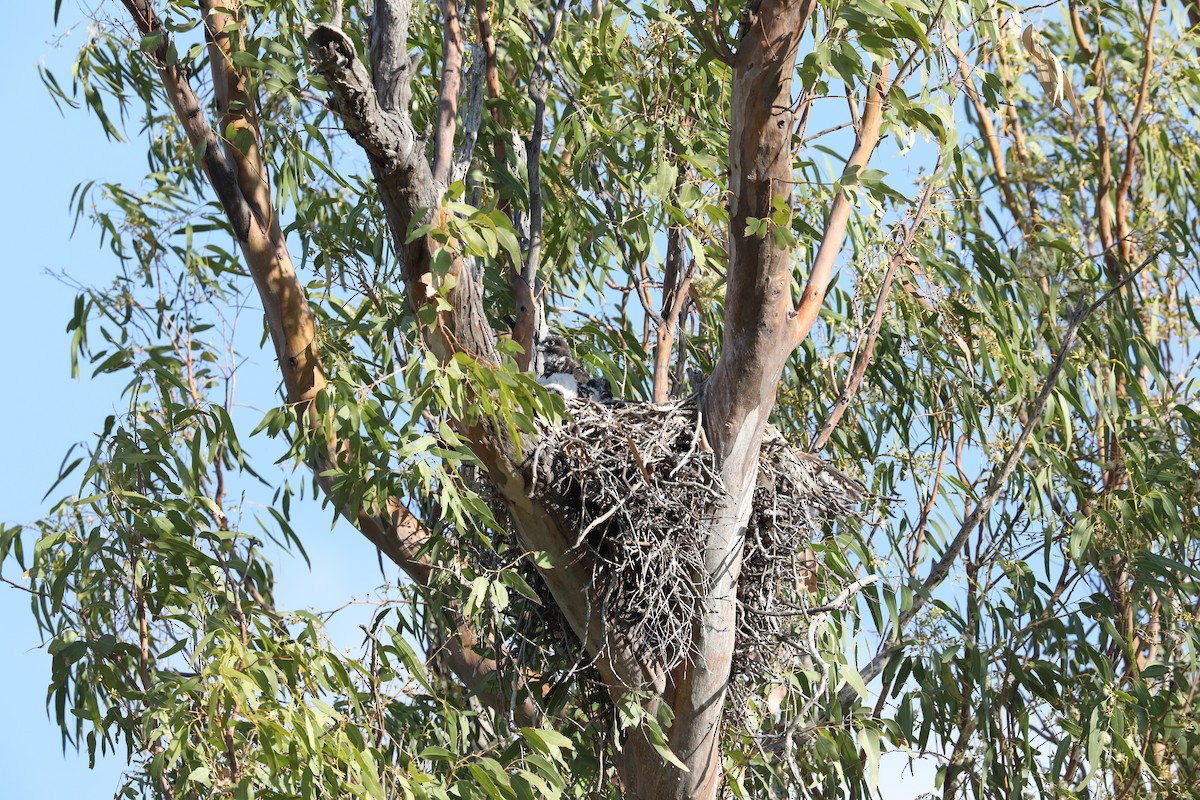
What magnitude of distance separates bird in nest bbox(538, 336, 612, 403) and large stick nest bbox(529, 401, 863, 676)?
1.61 ft

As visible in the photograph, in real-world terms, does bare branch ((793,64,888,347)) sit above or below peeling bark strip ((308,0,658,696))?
above

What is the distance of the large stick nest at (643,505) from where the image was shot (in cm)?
325

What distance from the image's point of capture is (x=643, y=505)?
3271mm

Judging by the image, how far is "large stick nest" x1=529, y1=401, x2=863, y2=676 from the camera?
325 centimetres

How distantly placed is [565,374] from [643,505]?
0.84 metres

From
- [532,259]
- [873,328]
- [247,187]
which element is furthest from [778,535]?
[247,187]

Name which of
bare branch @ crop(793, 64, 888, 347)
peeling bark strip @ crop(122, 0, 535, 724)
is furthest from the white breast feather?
bare branch @ crop(793, 64, 888, 347)

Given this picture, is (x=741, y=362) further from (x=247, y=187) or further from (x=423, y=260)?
(x=247, y=187)

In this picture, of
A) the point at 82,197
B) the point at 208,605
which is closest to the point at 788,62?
the point at 208,605

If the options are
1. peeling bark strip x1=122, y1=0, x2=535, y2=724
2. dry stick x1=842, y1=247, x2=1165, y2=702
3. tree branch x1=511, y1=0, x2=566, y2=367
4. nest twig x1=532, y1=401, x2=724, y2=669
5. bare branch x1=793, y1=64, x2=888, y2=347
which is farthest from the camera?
dry stick x1=842, y1=247, x2=1165, y2=702

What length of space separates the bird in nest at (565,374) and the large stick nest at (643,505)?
1.61ft

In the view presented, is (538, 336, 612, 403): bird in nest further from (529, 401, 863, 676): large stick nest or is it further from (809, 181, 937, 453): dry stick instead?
(809, 181, 937, 453): dry stick

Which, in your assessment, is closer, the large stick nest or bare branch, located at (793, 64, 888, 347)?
the large stick nest

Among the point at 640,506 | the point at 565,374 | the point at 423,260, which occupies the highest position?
the point at 565,374
